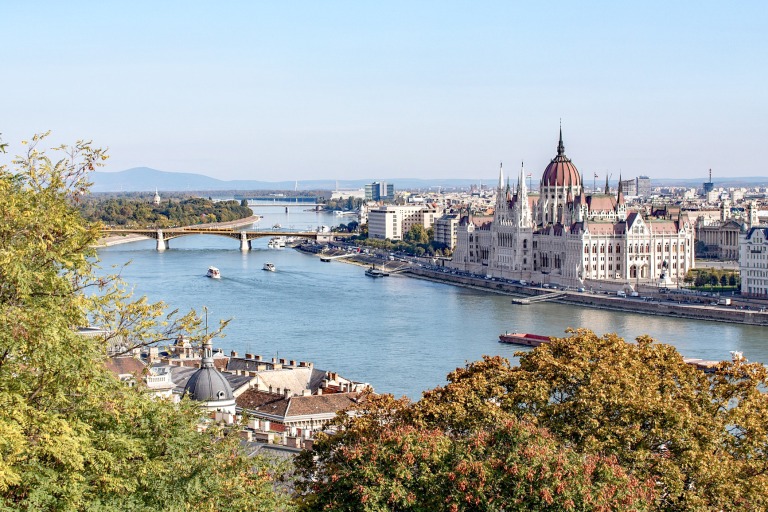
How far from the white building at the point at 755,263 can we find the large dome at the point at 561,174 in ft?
54.4

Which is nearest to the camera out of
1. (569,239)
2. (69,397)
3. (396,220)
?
(69,397)

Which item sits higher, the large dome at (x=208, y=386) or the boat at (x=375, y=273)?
the large dome at (x=208, y=386)

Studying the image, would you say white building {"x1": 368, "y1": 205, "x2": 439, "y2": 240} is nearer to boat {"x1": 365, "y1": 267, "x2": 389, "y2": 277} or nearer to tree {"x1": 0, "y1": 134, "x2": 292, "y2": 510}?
boat {"x1": 365, "y1": 267, "x2": 389, "y2": 277}

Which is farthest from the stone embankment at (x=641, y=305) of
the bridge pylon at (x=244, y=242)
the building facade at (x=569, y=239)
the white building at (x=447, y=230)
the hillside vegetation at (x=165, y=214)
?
the hillside vegetation at (x=165, y=214)

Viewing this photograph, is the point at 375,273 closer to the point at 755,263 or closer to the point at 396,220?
the point at 755,263

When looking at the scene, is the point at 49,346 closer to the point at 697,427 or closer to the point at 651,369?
the point at 697,427

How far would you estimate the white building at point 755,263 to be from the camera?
46000 millimetres

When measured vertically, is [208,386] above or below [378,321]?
above

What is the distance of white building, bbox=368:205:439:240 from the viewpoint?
301 ft

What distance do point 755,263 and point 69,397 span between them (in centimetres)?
4150

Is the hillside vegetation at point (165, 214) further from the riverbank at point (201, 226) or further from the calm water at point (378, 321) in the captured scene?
the calm water at point (378, 321)

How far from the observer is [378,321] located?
37812mm

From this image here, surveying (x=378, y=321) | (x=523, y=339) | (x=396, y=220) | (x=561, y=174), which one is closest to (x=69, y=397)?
(x=523, y=339)

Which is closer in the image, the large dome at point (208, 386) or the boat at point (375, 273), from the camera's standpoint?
the large dome at point (208, 386)
